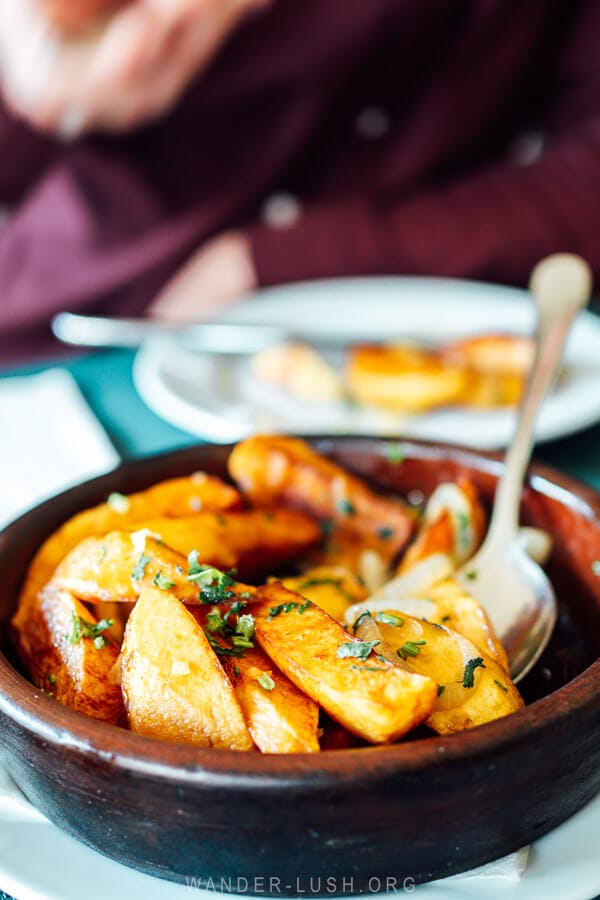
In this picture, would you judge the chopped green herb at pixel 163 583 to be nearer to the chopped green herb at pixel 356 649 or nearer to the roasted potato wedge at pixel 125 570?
the roasted potato wedge at pixel 125 570

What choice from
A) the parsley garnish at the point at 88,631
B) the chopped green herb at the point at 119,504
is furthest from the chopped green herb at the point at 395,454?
the parsley garnish at the point at 88,631

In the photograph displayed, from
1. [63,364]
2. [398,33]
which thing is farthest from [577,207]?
[63,364]

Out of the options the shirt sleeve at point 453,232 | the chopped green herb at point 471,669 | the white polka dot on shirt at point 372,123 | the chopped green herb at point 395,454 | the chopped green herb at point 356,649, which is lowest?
the chopped green herb at point 471,669

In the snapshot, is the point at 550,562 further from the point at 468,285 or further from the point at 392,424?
the point at 468,285

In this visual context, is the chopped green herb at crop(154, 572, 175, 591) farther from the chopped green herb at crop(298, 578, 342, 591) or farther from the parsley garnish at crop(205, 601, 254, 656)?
the chopped green herb at crop(298, 578, 342, 591)

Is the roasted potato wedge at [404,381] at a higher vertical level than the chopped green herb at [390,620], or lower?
higher

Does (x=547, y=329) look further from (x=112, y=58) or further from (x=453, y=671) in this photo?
(x=112, y=58)
